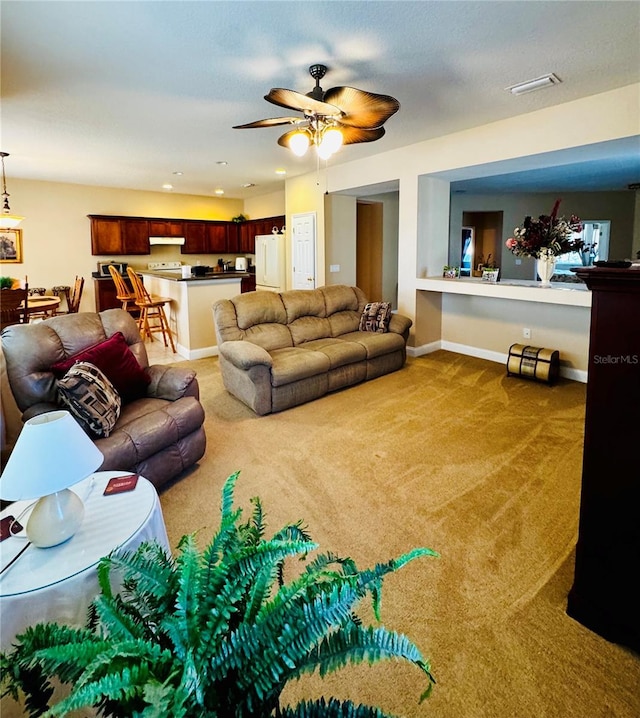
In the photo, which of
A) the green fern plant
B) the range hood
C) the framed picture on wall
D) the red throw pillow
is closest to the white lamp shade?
the green fern plant

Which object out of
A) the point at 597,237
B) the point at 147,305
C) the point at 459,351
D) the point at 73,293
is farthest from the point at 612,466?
the point at 597,237

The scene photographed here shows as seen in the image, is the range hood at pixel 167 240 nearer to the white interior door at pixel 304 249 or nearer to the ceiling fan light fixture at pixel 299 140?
the white interior door at pixel 304 249

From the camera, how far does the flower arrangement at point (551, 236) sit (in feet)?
14.4

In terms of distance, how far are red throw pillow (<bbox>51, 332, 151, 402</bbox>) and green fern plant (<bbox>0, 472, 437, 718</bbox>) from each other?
7.41 feet

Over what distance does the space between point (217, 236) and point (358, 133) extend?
23.2 ft

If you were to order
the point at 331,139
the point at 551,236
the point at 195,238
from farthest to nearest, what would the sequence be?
the point at 195,238 → the point at 551,236 → the point at 331,139

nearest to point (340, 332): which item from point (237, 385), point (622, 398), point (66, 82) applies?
point (237, 385)

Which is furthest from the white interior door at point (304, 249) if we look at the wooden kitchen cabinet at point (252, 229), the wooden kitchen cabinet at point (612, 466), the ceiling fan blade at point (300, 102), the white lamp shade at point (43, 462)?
the white lamp shade at point (43, 462)

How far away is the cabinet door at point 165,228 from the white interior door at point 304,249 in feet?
10.3

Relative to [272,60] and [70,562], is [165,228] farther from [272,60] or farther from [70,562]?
[70,562]

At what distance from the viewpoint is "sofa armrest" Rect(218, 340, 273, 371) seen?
3.83 metres

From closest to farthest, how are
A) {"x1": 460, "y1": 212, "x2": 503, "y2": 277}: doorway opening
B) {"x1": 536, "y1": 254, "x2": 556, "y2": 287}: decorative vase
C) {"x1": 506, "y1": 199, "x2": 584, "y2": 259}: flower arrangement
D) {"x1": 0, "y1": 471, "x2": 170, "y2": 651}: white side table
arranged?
{"x1": 0, "y1": 471, "x2": 170, "y2": 651}: white side table < {"x1": 506, "y1": 199, "x2": 584, "y2": 259}: flower arrangement < {"x1": 536, "y1": 254, "x2": 556, "y2": 287}: decorative vase < {"x1": 460, "y1": 212, "x2": 503, "y2": 277}: doorway opening

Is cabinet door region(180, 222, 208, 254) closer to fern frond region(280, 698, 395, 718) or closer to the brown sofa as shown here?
the brown sofa

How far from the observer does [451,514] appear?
2.50m
